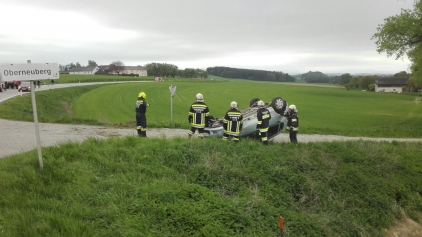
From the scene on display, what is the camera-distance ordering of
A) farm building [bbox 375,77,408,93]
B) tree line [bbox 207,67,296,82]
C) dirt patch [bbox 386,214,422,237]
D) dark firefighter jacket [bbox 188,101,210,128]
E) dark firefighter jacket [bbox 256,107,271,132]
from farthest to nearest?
tree line [bbox 207,67,296,82] → farm building [bbox 375,77,408,93] → dark firefighter jacket [bbox 188,101,210,128] → dark firefighter jacket [bbox 256,107,271,132] → dirt patch [bbox 386,214,422,237]

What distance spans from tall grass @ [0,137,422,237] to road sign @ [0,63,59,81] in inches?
73.7

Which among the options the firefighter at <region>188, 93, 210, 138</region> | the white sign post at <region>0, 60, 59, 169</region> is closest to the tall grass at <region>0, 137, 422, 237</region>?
the firefighter at <region>188, 93, 210, 138</region>

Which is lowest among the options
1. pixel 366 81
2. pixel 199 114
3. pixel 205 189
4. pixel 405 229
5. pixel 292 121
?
pixel 405 229

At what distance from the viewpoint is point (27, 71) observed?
5.76 metres

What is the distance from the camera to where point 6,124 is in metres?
14.1

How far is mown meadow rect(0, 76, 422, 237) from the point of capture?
505 centimetres

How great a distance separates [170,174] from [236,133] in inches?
121

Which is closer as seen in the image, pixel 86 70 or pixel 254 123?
pixel 254 123

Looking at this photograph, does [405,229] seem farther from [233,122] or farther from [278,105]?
[233,122]

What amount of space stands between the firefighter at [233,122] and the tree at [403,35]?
749 inches

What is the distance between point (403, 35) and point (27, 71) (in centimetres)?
2549

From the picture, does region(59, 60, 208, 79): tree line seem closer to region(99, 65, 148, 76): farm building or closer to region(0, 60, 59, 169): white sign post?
region(99, 65, 148, 76): farm building

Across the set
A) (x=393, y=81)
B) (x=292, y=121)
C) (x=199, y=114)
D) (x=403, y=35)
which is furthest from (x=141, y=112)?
(x=393, y=81)

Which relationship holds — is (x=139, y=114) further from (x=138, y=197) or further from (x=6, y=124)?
(x=6, y=124)
